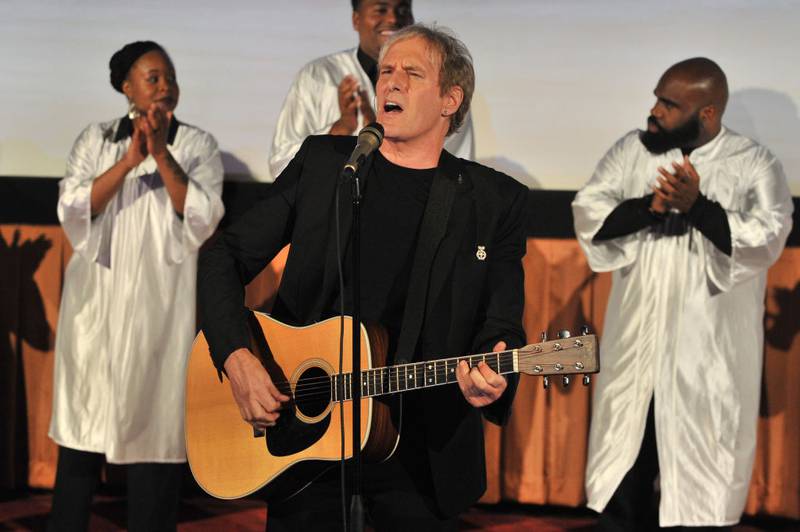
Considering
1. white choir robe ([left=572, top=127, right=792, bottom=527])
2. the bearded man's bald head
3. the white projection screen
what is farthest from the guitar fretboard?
the white projection screen

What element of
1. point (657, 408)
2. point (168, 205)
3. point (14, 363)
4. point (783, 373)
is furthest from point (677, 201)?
point (14, 363)

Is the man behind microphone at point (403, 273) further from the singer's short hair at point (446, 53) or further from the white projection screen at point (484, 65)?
the white projection screen at point (484, 65)

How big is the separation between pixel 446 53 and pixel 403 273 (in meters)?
0.67

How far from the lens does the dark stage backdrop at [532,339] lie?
557 cm

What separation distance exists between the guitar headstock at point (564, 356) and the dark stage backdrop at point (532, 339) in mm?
2862

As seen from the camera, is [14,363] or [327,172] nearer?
[327,172]

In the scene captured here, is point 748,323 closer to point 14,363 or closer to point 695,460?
point 695,460

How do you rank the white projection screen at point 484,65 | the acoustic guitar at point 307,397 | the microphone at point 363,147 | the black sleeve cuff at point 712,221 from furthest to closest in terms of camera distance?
the white projection screen at point 484,65, the black sleeve cuff at point 712,221, the acoustic guitar at point 307,397, the microphone at point 363,147

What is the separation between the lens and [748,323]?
4.87 metres

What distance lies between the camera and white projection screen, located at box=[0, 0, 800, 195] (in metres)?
5.72

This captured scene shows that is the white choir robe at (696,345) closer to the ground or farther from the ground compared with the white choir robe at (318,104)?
closer to the ground

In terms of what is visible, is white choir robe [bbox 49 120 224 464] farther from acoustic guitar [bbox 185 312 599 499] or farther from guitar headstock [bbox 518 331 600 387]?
guitar headstock [bbox 518 331 600 387]

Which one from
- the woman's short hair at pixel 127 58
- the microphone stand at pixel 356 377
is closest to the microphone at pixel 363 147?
the microphone stand at pixel 356 377

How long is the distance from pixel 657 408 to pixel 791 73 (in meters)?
2.09
